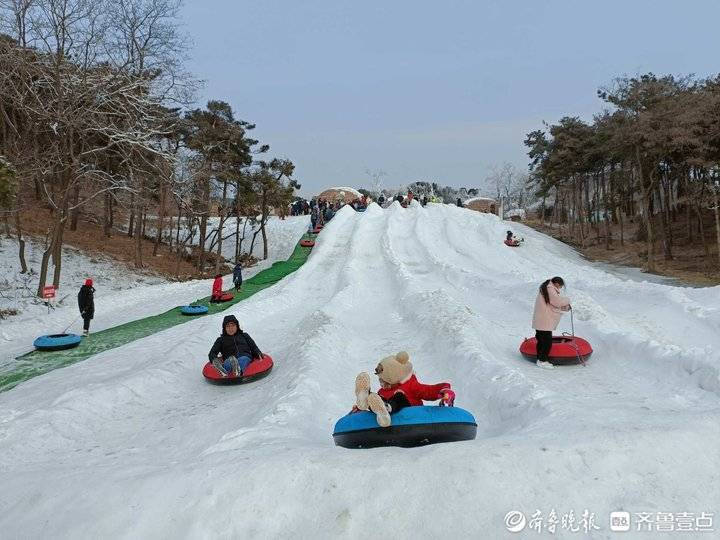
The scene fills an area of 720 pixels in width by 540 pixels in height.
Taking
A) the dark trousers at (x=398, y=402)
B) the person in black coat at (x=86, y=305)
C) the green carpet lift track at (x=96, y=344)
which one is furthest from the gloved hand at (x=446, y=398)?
the person in black coat at (x=86, y=305)

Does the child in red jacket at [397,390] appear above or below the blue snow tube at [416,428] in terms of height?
above

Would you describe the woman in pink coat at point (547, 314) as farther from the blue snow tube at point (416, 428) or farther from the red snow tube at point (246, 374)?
the red snow tube at point (246, 374)

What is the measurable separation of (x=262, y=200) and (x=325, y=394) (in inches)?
1184

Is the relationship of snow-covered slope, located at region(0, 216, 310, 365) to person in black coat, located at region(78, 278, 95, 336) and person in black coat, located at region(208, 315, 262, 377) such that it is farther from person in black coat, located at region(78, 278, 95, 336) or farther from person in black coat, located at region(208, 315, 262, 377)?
person in black coat, located at region(208, 315, 262, 377)

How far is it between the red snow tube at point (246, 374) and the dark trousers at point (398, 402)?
4.36m

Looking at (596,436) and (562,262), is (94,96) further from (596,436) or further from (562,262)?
(562,262)

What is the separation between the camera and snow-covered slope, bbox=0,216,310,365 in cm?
1490

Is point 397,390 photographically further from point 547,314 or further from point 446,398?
point 547,314

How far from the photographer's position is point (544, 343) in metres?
8.80

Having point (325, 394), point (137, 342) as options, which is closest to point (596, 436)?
point (325, 394)

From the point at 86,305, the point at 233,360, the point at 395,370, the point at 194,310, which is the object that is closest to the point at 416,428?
the point at 395,370

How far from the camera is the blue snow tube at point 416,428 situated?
4.91m

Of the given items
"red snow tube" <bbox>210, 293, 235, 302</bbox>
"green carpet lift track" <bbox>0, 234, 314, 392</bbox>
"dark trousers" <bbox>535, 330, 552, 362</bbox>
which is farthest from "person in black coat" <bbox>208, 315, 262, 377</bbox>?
"red snow tube" <bbox>210, 293, 235, 302</bbox>

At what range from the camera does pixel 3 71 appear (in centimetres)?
1672
